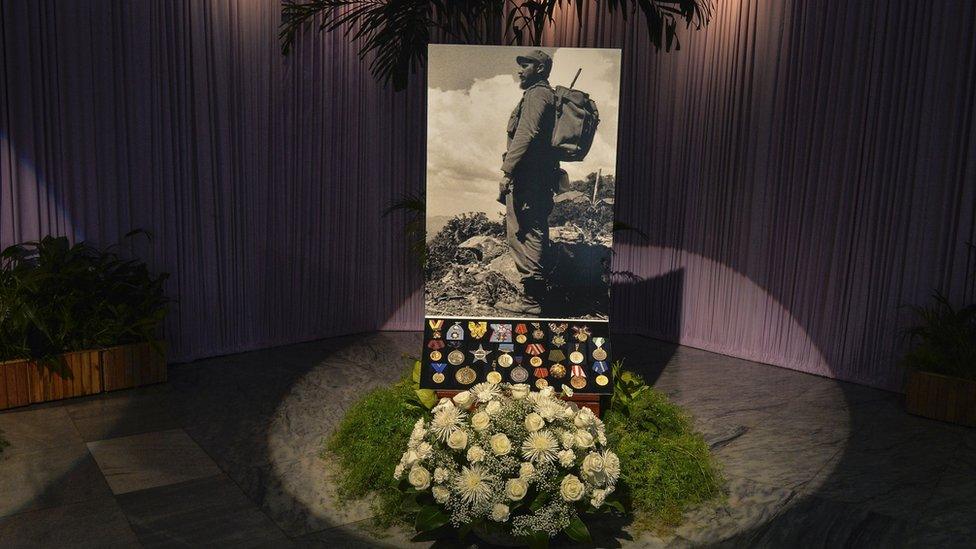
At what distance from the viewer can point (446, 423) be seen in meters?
3.10

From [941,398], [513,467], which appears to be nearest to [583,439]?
[513,467]

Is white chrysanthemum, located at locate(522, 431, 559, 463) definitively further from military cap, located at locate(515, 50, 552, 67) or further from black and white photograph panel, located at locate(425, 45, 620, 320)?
military cap, located at locate(515, 50, 552, 67)

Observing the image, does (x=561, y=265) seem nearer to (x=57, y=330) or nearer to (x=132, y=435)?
(x=132, y=435)

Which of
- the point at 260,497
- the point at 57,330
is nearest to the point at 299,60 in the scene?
the point at 57,330

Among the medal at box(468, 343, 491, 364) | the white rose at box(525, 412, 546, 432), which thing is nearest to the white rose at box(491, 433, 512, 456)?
the white rose at box(525, 412, 546, 432)

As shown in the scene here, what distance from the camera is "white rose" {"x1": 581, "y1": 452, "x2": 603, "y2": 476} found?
9.86 ft

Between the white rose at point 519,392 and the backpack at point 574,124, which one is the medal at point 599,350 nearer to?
the white rose at point 519,392

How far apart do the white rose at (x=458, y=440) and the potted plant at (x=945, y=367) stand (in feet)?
12.2

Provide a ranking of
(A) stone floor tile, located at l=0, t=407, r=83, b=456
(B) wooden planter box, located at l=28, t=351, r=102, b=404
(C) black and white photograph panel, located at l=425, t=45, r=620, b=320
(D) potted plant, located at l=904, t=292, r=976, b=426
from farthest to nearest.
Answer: (D) potted plant, located at l=904, t=292, r=976, b=426
(B) wooden planter box, located at l=28, t=351, r=102, b=404
(A) stone floor tile, located at l=0, t=407, r=83, b=456
(C) black and white photograph panel, located at l=425, t=45, r=620, b=320

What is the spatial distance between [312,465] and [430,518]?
127cm

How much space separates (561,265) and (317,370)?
8.63 ft

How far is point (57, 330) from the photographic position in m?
5.03

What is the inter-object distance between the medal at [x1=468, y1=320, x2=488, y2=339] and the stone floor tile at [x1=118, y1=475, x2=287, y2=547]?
139 centimetres

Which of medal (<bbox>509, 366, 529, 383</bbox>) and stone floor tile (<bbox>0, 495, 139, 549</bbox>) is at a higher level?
medal (<bbox>509, 366, 529, 383</bbox>)
